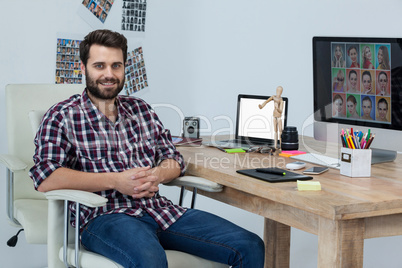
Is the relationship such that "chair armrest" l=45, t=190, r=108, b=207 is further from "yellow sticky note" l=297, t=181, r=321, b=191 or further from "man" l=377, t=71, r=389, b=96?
"man" l=377, t=71, r=389, b=96

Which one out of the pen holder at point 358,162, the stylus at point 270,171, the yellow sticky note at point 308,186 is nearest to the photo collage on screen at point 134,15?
the stylus at point 270,171

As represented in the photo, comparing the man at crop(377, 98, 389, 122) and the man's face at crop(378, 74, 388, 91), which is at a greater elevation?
the man's face at crop(378, 74, 388, 91)

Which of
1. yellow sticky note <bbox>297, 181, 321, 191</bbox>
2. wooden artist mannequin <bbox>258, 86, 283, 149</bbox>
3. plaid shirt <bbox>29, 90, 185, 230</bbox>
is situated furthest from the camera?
wooden artist mannequin <bbox>258, 86, 283, 149</bbox>

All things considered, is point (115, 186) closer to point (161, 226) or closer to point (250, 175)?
point (161, 226)

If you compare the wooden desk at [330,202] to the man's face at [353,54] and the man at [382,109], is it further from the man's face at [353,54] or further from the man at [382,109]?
the man's face at [353,54]

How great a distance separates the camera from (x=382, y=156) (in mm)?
2047

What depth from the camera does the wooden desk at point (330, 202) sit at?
1.43 metres

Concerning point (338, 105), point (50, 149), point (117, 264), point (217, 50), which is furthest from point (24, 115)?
point (217, 50)

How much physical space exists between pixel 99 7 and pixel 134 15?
0.77 ft

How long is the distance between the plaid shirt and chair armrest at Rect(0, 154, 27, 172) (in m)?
0.28

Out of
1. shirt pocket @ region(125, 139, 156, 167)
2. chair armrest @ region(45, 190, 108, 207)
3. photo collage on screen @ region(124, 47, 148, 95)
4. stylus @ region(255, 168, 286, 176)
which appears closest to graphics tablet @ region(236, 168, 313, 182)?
stylus @ region(255, 168, 286, 176)

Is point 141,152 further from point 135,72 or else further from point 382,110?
point 135,72

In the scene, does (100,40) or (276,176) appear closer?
(276,176)

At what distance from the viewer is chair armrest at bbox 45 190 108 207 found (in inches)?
62.3
